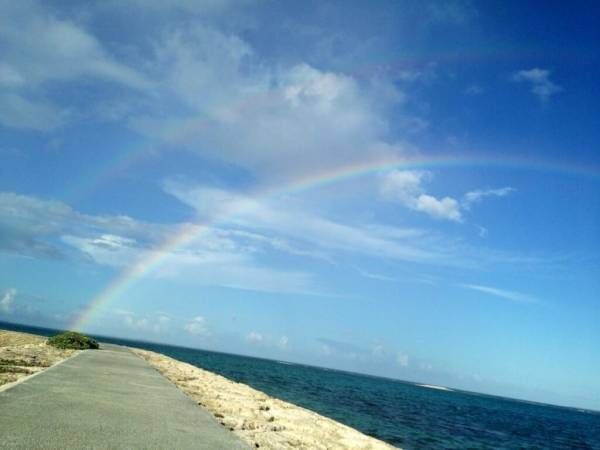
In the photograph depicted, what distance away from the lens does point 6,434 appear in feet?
21.8

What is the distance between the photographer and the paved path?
7.03 metres

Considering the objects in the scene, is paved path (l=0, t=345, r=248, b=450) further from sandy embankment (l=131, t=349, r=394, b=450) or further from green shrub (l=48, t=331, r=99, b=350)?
green shrub (l=48, t=331, r=99, b=350)

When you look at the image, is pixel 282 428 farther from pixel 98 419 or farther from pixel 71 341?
pixel 71 341

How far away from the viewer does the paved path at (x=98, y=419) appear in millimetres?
7027

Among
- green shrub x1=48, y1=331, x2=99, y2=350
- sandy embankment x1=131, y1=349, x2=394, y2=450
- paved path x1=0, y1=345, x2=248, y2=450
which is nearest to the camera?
paved path x1=0, y1=345, x2=248, y2=450

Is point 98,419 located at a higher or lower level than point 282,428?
higher

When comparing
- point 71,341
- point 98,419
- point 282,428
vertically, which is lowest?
point 282,428

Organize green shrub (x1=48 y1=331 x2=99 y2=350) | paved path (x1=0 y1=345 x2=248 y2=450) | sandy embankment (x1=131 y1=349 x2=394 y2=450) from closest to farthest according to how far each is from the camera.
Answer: paved path (x1=0 y1=345 x2=248 y2=450)
sandy embankment (x1=131 y1=349 x2=394 y2=450)
green shrub (x1=48 y1=331 x2=99 y2=350)

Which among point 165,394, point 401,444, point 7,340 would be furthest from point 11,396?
point 7,340

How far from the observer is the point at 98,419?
8680mm

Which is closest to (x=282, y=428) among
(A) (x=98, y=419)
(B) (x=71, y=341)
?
(A) (x=98, y=419)

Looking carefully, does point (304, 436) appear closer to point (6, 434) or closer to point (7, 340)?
point (6, 434)

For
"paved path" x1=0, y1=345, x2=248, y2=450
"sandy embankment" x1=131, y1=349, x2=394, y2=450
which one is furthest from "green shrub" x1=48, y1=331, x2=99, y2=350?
"paved path" x1=0, y1=345, x2=248, y2=450

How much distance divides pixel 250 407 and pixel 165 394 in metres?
4.51
